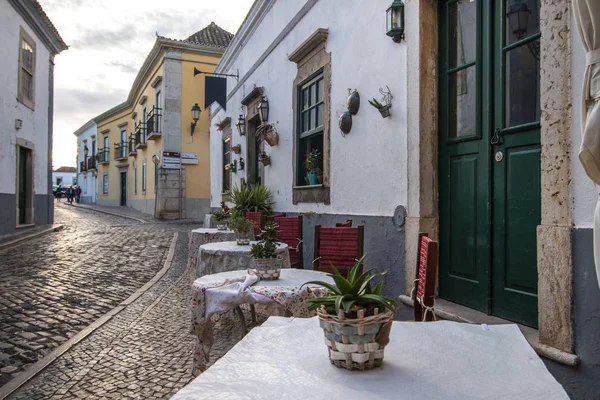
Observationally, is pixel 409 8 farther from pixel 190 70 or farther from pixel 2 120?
pixel 190 70

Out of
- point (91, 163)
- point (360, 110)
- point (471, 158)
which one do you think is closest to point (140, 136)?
point (91, 163)

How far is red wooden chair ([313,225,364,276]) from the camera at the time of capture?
3.96 m

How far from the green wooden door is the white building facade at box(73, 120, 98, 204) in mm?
36284

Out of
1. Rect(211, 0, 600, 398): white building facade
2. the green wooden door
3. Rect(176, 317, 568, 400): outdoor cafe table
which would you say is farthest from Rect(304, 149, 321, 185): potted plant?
Rect(176, 317, 568, 400): outdoor cafe table

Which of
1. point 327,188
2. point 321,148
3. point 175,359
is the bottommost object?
point 175,359

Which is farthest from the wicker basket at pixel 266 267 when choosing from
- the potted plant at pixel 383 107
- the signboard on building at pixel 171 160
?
the signboard on building at pixel 171 160

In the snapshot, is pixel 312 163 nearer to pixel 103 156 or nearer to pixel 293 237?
pixel 293 237

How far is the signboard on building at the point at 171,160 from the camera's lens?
19797 millimetres

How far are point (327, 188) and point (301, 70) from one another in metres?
2.09

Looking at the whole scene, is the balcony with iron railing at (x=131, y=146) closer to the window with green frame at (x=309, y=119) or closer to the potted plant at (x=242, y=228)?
the window with green frame at (x=309, y=119)

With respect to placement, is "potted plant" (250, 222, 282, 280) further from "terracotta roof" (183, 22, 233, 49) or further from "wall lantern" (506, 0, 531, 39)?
"terracotta roof" (183, 22, 233, 49)

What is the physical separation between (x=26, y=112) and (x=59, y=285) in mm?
8969

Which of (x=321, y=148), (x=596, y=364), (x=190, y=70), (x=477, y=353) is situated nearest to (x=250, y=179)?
(x=321, y=148)

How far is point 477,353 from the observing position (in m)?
1.40
